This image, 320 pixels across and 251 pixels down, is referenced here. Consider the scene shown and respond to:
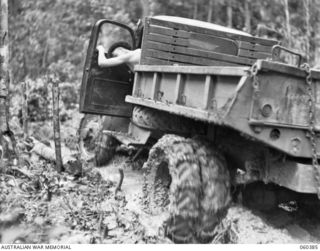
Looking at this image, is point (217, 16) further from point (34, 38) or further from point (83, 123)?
point (83, 123)

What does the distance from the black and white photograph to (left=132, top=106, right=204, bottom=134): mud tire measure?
0.04ft

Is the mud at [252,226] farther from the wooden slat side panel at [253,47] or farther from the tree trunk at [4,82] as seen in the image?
the wooden slat side panel at [253,47]

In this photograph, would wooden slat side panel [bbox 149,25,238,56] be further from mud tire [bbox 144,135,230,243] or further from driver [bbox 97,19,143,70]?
mud tire [bbox 144,135,230,243]

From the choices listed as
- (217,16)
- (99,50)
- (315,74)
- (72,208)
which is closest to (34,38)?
(217,16)

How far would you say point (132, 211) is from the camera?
4.25m

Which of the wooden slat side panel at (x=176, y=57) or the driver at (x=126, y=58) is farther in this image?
the driver at (x=126, y=58)

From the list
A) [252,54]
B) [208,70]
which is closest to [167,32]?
[252,54]

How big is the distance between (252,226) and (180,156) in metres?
1.00

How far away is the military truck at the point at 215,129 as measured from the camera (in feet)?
A: 10.3

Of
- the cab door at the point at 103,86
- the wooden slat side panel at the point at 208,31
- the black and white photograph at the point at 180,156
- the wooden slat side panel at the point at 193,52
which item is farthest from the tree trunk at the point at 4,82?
the wooden slat side panel at the point at 208,31

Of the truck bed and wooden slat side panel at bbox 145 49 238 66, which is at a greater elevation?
wooden slat side panel at bbox 145 49 238 66

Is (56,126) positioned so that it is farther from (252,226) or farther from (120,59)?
Answer: (252,226)

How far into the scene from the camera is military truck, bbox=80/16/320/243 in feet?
10.3

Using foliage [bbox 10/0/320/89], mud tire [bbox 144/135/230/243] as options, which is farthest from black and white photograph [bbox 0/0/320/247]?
foliage [bbox 10/0/320/89]
